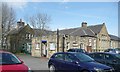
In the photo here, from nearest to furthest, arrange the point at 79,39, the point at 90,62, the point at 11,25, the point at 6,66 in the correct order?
the point at 6,66 → the point at 90,62 → the point at 79,39 → the point at 11,25

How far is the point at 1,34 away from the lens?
162 feet

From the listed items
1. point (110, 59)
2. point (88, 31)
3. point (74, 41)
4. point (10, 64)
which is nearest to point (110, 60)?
point (110, 59)

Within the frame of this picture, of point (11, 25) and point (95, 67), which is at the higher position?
point (11, 25)

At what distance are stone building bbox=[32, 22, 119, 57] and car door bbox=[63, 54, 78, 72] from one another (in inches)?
941

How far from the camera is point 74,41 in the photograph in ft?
133

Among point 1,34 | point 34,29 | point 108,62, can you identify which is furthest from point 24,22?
point 108,62

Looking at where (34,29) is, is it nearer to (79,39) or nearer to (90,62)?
(79,39)

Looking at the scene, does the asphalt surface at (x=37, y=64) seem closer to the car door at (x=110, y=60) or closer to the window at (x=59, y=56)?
the window at (x=59, y=56)

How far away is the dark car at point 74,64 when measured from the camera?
1260 cm

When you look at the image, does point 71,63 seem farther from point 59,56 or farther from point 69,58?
point 59,56

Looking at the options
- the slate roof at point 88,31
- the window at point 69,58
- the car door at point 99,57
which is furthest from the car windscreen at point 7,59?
the slate roof at point 88,31

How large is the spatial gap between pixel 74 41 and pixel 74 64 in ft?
88.4

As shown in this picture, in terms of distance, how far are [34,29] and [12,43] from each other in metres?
8.58

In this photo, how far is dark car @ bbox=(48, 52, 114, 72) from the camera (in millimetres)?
12602
